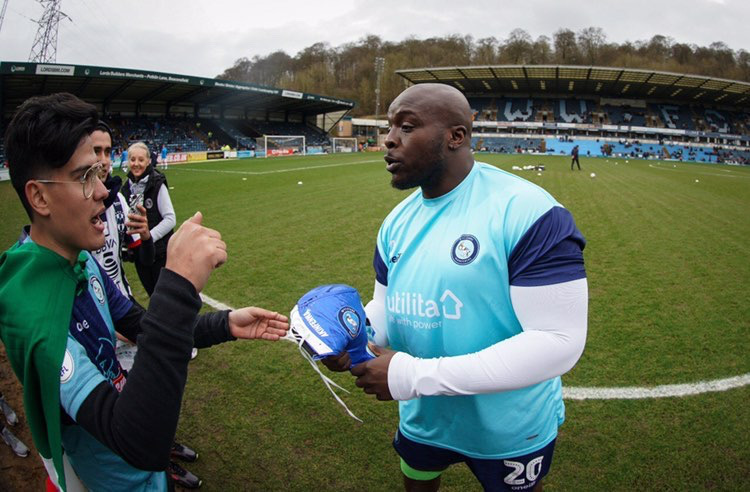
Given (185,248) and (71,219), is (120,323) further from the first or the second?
(185,248)

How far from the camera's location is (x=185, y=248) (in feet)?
4.21

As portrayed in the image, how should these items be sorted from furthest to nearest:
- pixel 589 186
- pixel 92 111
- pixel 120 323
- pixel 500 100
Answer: pixel 500 100 < pixel 589 186 < pixel 120 323 < pixel 92 111

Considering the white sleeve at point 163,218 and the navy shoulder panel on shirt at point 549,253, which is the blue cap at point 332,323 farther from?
the white sleeve at point 163,218

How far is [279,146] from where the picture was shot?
151ft

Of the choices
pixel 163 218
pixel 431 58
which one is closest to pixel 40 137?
pixel 163 218

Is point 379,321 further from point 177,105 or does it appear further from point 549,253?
point 177,105

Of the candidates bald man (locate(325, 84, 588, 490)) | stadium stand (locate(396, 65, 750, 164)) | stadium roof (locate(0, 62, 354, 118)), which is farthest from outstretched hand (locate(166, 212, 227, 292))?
stadium stand (locate(396, 65, 750, 164))

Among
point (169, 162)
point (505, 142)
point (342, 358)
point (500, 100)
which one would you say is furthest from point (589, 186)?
point (500, 100)

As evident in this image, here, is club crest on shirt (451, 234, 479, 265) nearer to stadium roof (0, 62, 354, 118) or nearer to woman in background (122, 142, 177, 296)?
woman in background (122, 142, 177, 296)

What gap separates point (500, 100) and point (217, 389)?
69.3 m

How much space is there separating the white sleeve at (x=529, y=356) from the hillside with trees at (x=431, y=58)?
83.2 m

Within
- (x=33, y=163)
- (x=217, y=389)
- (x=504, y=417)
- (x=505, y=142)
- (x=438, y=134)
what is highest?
(x=505, y=142)

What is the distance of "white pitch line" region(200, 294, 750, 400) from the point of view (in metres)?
3.88

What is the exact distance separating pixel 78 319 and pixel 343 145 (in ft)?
190
